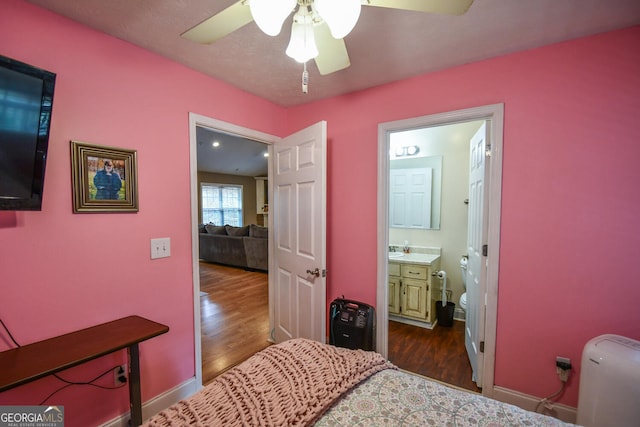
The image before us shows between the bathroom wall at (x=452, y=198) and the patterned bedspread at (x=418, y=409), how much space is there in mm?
2330

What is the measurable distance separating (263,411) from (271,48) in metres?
1.86

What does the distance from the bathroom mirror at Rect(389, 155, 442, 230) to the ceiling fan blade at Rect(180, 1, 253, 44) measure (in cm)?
244

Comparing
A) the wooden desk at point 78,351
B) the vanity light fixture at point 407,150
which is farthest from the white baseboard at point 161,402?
the vanity light fixture at point 407,150

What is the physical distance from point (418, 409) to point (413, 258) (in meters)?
2.21

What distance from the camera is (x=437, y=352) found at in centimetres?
244

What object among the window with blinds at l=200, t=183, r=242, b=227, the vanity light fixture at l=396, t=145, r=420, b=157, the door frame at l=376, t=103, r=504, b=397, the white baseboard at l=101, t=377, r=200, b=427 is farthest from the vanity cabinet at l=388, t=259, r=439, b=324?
the window with blinds at l=200, t=183, r=242, b=227

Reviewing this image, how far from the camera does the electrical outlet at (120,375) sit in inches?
60.9

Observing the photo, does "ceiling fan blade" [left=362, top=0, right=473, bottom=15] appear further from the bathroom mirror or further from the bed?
the bathroom mirror

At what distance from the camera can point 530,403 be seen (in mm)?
1691

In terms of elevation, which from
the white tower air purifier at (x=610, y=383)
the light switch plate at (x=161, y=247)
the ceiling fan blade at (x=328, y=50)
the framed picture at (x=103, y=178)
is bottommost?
the white tower air purifier at (x=610, y=383)

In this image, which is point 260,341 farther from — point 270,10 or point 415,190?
point 270,10

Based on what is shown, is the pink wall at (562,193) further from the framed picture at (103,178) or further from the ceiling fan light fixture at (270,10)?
the framed picture at (103,178)

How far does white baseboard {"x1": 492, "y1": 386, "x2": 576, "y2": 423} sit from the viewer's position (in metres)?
1.60

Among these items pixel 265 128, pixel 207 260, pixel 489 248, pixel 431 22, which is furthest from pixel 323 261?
pixel 207 260
